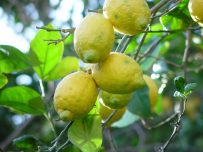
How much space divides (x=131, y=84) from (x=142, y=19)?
0.11 metres

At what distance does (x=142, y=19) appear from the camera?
32.1 inches

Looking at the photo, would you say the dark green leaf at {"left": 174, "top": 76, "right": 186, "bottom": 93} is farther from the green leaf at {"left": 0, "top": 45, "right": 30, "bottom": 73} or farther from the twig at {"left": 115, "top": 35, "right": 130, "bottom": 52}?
the green leaf at {"left": 0, "top": 45, "right": 30, "bottom": 73}

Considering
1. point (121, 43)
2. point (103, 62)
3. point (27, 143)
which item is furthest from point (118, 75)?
point (27, 143)

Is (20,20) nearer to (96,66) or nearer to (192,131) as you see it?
(192,131)

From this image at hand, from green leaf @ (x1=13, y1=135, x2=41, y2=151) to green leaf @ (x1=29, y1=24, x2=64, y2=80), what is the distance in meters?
0.22

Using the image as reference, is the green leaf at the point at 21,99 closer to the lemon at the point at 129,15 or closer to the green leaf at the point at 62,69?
the green leaf at the point at 62,69

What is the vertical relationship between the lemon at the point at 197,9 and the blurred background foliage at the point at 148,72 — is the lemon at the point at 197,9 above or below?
above

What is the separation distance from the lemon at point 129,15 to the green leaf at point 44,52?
0.36 metres

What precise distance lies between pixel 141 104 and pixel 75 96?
1.69ft

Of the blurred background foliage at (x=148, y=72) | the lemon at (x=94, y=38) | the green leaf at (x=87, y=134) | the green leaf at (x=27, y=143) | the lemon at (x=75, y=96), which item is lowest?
the blurred background foliage at (x=148, y=72)

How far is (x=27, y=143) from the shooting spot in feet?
3.38

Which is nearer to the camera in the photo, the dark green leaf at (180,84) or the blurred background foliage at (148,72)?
the dark green leaf at (180,84)

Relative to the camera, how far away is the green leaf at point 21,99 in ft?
3.80

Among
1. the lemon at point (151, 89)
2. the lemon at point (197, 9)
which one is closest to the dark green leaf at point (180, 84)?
the lemon at point (197, 9)
